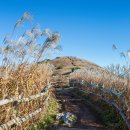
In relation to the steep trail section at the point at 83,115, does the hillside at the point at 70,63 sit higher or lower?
higher

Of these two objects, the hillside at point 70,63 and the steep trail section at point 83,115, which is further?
the hillside at point 70,63

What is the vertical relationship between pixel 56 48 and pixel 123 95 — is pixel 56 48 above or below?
above

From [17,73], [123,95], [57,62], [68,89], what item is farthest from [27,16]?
[57,62]

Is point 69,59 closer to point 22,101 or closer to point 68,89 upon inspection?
point 68,89

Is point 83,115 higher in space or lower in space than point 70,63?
lower

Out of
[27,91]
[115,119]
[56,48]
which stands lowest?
[115,119]

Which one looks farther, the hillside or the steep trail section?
the hillside

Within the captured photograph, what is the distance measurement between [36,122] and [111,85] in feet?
23.0

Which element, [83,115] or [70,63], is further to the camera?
[70,63]

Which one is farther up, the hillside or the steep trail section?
the hillside

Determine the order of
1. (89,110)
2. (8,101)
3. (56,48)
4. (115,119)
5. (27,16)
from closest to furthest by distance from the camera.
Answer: (8,101) → (27,16) → (56,48) → (115,119) → (89,110)

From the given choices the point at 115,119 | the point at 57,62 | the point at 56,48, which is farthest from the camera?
the point at 57,62

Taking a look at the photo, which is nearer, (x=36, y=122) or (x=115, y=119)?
(x=36, y=122)

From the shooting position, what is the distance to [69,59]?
64.1 meters
